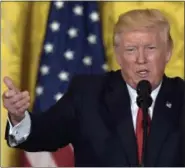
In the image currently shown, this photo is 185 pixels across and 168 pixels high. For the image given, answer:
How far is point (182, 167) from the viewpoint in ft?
4.80

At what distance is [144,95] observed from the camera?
1.25 metres

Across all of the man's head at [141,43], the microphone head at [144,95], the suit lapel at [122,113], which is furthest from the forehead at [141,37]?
the microphone head at [144,95]

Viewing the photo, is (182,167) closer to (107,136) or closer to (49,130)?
(107,136)

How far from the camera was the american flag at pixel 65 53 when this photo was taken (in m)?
2.31

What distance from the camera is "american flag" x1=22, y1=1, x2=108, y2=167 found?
2307 millimetres

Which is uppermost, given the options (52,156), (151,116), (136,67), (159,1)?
(159,1)

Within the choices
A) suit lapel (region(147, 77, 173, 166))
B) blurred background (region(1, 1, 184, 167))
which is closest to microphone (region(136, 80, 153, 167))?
suit lapel (region(147, 77, 173, 166))

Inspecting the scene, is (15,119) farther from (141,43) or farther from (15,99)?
(141,43)

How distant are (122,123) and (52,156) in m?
0.84

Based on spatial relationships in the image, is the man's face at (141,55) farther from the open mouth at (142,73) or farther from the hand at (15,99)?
the hand at (15,99)

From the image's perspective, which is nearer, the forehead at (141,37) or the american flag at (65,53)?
the forehead at (141,37)

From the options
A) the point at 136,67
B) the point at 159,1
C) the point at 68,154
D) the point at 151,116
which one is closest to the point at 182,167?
the point at 151,116

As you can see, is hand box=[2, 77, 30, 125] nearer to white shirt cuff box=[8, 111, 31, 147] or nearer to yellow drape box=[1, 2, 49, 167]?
white shirt cuff box=[8, 111, 31, 147]

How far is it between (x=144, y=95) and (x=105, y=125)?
0.37 meters
